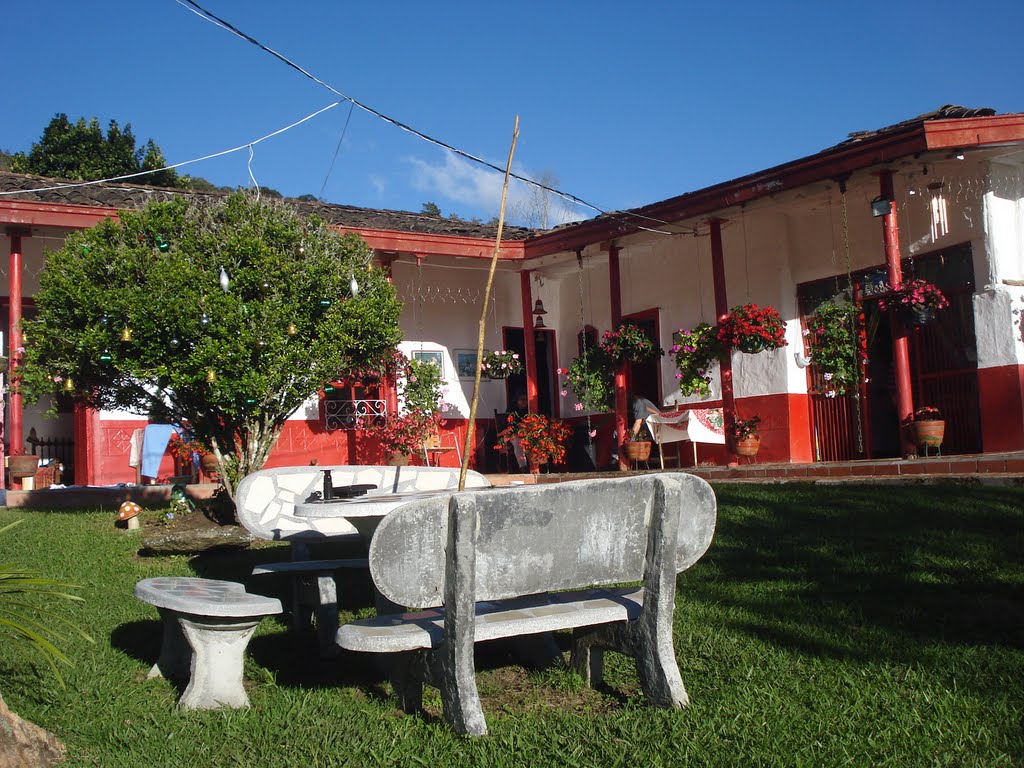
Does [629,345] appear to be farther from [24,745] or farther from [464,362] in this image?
[24,745]

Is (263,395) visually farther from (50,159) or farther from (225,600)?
(50,159)

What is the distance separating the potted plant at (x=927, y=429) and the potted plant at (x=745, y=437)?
6.46 feet

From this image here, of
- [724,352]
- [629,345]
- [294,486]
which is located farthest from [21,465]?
[724,352]

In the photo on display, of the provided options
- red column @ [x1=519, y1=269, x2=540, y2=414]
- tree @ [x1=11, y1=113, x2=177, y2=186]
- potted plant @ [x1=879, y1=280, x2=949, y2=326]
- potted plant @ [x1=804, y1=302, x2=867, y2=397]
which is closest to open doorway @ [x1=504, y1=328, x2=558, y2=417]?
red column @ [x1=519, y1=269, x2=540, y2=414]

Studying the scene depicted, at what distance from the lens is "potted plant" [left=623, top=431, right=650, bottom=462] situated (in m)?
11.6

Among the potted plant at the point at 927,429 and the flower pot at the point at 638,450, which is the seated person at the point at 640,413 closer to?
the flower pot at the point at 638,450

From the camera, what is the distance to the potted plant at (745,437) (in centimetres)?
1070

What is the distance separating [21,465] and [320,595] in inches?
281

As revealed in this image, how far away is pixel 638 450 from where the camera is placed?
38.1 feet

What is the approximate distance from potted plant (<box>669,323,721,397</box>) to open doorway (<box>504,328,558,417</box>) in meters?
3.54

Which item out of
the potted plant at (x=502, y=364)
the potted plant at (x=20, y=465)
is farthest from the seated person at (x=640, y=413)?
the potted plant at (x=20, y=465)

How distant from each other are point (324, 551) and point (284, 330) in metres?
1.87

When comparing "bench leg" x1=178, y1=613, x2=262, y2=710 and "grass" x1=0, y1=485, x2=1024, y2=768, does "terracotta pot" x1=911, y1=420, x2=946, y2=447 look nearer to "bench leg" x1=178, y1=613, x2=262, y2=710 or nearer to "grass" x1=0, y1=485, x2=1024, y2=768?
"grass" x1=0, y1=485, x2=1024, y2=768

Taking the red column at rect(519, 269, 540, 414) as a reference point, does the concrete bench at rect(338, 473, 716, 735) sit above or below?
below
